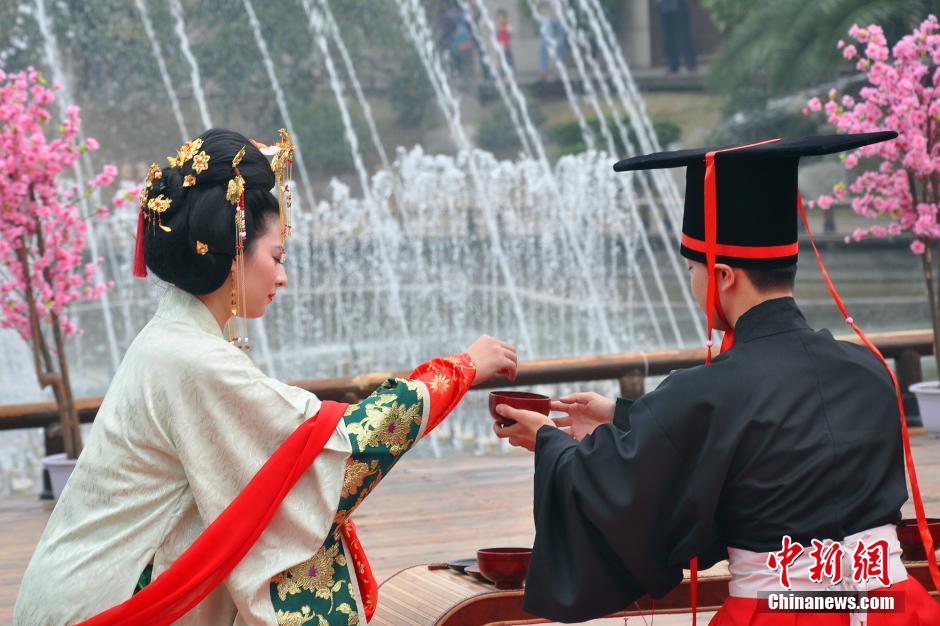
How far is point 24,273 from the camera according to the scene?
16.1 ft

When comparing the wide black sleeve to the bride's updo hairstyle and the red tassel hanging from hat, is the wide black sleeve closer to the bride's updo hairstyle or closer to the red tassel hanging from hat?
the bride's updo hairstyle

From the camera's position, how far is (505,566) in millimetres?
2277

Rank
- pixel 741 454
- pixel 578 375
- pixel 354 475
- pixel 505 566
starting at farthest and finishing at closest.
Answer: pixel 578 375
pixel 505 566
pixel 354 475
pixel 741 454

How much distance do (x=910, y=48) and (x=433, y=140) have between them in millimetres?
10269

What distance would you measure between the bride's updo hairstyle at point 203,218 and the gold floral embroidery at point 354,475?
1.14 ft

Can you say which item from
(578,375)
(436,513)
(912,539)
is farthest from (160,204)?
(578,375)

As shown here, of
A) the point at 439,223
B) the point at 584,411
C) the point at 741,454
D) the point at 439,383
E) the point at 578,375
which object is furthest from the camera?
the point at 439,223

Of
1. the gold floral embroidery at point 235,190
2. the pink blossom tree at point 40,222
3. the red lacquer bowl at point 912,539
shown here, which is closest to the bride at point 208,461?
the gold floral embroidery at point 235,190

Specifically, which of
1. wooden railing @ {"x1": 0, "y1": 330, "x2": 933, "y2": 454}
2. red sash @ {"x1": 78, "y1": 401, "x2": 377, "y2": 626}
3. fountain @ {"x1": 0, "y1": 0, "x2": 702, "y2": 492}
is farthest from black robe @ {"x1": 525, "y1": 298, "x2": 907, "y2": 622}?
fountain @ {"x1": 0, "y1": 0, "x2": 702, "y2": 492}

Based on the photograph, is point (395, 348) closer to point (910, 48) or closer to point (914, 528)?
point (910, 48)

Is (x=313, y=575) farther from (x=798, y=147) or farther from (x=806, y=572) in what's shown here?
(x=798, y=147)

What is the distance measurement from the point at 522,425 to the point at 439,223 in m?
12.1

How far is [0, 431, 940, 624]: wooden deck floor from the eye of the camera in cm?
388

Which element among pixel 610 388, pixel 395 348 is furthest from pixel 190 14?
pixel 610 388
